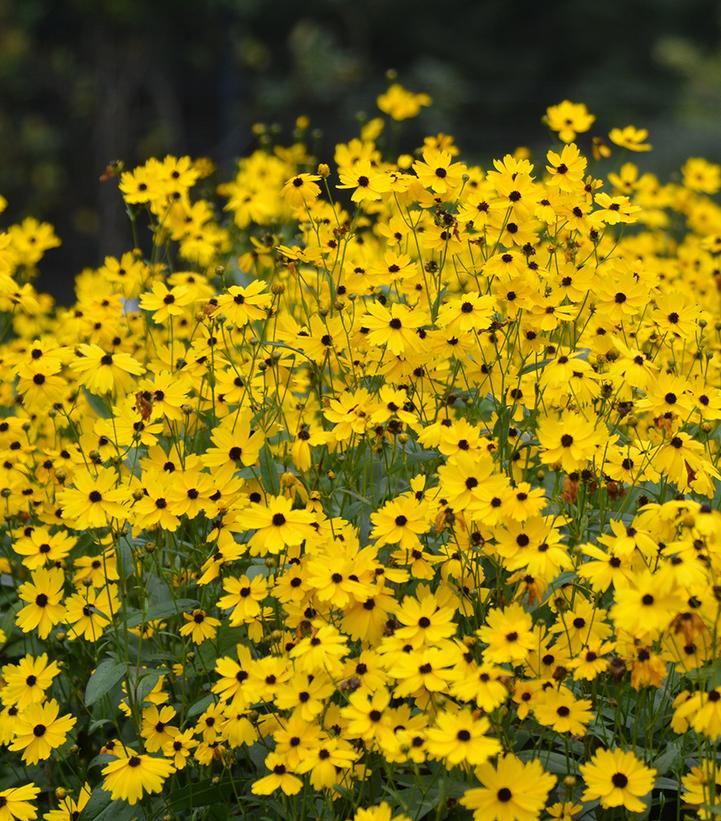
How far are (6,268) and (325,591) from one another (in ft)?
4.58

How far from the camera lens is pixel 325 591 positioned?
1.92 metres

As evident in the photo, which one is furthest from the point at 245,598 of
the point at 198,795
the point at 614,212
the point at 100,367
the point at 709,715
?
the point at 614,212

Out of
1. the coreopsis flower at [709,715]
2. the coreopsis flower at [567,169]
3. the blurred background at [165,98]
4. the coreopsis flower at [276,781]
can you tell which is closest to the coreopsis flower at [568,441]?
the coreopsis flower at [709,715]

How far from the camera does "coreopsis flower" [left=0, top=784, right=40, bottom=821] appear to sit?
2.14 metres

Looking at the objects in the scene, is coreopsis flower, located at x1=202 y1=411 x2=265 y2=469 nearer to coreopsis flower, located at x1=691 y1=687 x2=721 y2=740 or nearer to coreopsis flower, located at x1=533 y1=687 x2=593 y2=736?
coreopsis flower, located at x1=533 y1=687 x2=593 y2=736

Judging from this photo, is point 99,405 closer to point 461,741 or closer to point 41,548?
point 41,548

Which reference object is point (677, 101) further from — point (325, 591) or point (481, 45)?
point (325, 591)

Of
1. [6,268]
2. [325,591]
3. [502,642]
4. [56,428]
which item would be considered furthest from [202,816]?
[6,268]

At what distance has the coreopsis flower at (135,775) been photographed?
204 centimetres

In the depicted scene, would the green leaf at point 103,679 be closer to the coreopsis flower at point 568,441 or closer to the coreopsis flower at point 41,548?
the coreopsis flower at point 41,548

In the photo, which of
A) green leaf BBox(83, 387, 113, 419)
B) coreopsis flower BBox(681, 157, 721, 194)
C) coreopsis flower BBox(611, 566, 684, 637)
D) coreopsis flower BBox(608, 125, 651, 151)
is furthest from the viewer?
coreopsis flower BBox(681, 157, 721, 194)

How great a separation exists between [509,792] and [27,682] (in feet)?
3.34

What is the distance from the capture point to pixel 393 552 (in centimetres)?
223

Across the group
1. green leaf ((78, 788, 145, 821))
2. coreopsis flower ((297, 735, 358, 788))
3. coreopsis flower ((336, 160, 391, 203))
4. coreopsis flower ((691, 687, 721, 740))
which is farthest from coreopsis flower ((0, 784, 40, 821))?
coreopsis flower ((336, 160, 391, 203))
